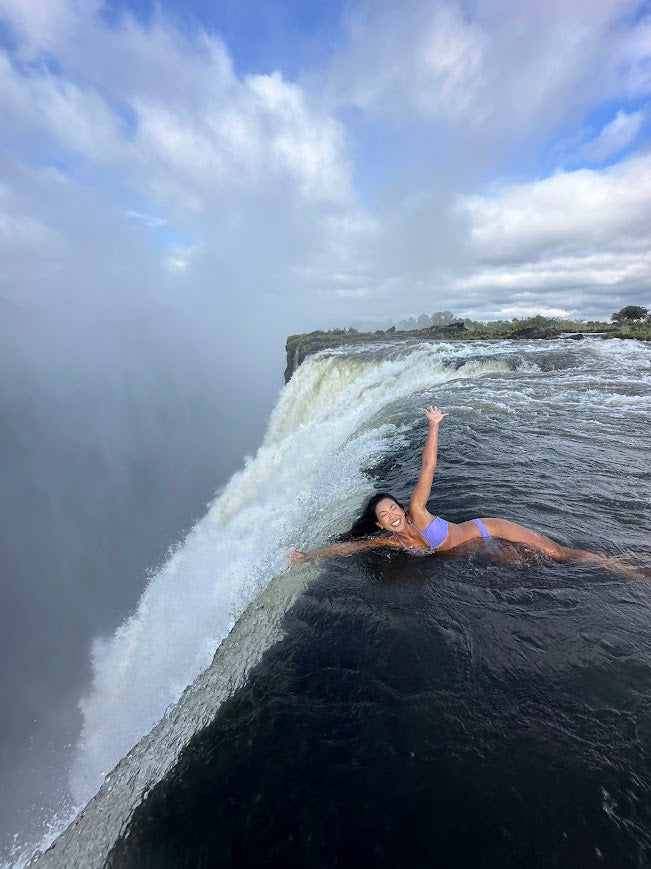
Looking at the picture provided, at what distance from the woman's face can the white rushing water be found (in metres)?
1.65

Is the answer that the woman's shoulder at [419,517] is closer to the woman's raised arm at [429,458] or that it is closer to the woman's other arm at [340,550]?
the woman's raised arm at [429,458]

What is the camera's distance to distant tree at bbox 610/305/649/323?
28108 mm

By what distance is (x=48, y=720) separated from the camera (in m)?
17.2

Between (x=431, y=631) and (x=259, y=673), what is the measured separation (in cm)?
162

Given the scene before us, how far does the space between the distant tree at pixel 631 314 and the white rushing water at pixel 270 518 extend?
11.1m

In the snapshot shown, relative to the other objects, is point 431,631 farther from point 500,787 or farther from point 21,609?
point 21,609

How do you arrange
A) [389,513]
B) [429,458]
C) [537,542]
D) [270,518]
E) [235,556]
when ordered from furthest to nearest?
[270,518] → [235,556] → [537,542] → [389,513] → [429,458]

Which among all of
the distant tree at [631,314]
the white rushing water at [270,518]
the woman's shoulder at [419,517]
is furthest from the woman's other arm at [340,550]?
the distant tree at [631,314]

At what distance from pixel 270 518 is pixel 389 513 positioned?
14.6 feet

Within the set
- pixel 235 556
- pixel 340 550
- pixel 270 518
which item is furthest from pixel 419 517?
pixel 270 518

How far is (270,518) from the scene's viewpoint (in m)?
8.24

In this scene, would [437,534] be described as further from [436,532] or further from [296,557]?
[296,557]

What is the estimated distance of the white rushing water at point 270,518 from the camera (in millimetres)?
5199

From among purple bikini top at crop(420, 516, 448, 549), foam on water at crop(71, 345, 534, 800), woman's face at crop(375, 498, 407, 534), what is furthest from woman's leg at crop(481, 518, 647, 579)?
foam on water at crop(71, 345, 534, 800)
